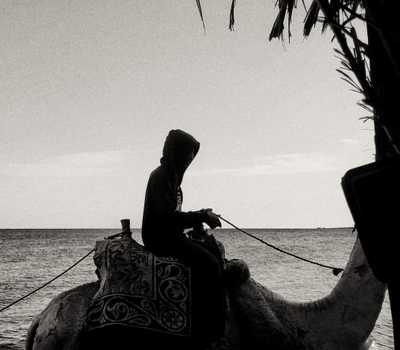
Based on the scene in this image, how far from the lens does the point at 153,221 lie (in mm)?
4012

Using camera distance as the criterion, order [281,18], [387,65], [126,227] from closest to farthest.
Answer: [387,65]
[281,18]
[126,227]

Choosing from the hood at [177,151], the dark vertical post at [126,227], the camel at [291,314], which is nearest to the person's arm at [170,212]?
the hood at [177,151]

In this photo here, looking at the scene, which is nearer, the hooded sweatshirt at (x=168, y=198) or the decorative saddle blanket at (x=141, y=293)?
the decorative saddle blanket at (x=141, y=293)

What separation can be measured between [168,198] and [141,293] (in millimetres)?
698

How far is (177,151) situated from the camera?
4.16 meters

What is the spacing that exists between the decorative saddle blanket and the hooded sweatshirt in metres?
0.18

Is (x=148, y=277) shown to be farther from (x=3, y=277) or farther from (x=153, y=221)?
(x=3, y=277)

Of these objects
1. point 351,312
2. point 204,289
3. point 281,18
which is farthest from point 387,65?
point 351,312

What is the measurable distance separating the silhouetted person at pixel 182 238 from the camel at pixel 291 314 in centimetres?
25

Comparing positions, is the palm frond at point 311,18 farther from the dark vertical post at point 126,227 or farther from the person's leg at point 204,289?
the dark vertical post at point 126,227

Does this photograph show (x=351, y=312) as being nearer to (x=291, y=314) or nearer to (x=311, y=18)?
(x=291, y=314)

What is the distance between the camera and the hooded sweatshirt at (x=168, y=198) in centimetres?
399

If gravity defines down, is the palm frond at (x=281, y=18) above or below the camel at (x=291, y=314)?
above

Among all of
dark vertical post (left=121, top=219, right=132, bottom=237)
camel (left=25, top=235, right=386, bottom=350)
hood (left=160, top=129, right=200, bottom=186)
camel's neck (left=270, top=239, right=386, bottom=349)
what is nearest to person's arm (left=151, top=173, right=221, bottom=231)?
hood (left=160, top=129, right=200, bottom=186)
